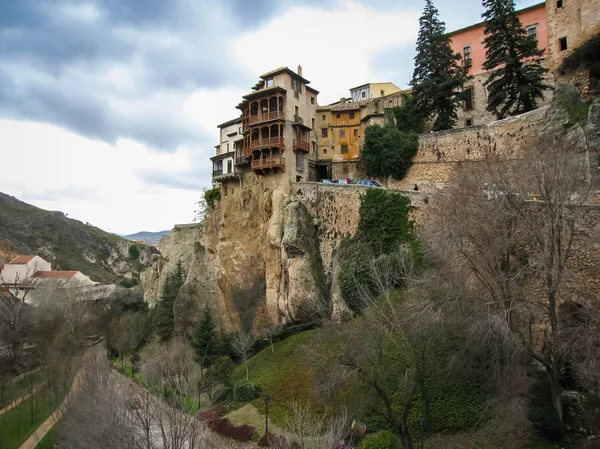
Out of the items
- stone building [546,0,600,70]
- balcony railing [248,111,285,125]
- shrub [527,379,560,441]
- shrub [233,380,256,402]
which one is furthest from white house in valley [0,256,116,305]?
stone building [546,0,600,70]

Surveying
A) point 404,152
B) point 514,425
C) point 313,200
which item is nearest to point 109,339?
point 313,200

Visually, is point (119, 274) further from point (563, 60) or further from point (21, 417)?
point (563, 60)

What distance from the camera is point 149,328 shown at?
45156 millimetres

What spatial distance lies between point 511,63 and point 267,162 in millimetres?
19127

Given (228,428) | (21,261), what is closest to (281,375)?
(228,428)

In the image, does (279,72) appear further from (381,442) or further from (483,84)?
(381,442)

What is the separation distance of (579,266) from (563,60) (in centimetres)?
1974

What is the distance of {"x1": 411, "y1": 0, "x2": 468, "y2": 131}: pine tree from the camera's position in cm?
3225

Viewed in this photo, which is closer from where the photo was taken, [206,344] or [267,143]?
[206,344]

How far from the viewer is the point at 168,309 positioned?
4091 cm

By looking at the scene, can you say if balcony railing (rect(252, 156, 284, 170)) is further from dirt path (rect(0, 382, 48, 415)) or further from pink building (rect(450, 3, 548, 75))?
dirt path (rect(0, 382, 48, 415))

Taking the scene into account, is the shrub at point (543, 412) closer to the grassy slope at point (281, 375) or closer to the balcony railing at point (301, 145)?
the grassy slope at point (281, 375)

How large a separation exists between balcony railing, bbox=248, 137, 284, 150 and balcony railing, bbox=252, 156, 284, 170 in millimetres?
1013

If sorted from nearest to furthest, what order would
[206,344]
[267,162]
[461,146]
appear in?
[461,146]
[206,344]
[267,162]
